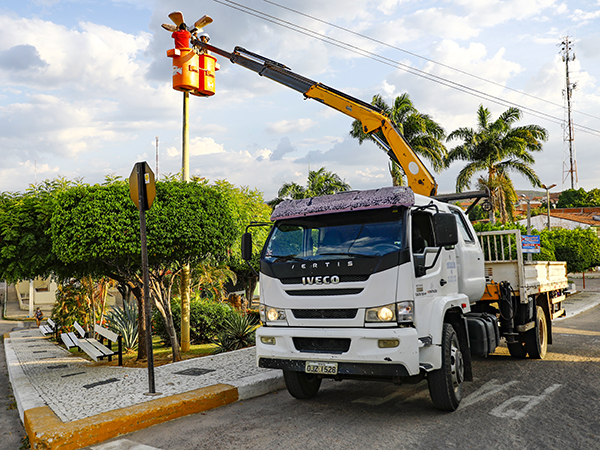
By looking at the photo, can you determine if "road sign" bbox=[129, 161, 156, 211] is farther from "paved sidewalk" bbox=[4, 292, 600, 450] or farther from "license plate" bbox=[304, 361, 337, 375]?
"license plate" bbox=[304, 361, 337, 375]

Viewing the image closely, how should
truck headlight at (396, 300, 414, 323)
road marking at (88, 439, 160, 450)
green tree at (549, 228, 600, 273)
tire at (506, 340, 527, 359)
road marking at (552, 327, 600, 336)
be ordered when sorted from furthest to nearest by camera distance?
green tree at (549, 228, 600, 273) < road marking at (552, 327, 600, 336) < tire at (506, 340, 527, 359) < truck headlight at (396, 300, 414, 323) < road marking at (88, 439, 160, 450)

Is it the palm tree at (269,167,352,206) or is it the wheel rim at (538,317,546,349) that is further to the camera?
the palm tree at (269,167,352,206)

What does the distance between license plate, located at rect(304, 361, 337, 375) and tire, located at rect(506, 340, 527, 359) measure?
497 centimetres

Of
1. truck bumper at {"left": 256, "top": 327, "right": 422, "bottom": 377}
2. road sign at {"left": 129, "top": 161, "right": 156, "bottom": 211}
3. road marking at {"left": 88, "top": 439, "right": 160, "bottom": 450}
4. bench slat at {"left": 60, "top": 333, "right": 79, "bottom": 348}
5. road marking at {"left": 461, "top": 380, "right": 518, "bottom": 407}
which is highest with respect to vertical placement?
road sign at {"left": 129, "top": 161, "right": 156, "bottom": 211}

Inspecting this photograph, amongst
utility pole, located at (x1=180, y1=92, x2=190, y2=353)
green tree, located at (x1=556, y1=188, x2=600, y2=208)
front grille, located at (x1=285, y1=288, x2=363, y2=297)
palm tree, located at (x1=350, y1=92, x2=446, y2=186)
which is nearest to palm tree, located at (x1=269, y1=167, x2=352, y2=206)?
palm tree, located at (x1=350, y1=92, x2=446, y2=186)

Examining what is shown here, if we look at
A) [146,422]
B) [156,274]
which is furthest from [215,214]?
[146,422]

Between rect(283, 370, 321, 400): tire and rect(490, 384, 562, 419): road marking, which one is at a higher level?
rect(283, 370, 321, 400): tire

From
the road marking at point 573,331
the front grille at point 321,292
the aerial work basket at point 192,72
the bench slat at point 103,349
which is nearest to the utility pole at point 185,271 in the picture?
the aerial work basket at point 192,72

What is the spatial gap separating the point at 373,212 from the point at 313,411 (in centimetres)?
249

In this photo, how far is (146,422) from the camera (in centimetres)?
561

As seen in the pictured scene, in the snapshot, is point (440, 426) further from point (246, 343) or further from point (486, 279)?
point (246, 343)

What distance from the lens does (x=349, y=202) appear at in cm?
568

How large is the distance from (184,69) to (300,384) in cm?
809

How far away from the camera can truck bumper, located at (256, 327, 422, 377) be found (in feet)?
16.3
